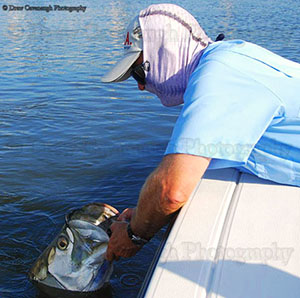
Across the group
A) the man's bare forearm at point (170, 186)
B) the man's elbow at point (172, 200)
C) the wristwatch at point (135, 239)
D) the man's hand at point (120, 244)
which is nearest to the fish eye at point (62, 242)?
the man's hand at point (120, 244)

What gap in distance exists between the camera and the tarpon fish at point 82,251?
2598mm

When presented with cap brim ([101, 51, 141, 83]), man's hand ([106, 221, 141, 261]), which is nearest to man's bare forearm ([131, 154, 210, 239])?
man's hand ([106, 221, 141, 261])

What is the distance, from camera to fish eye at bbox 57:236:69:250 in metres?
2.65

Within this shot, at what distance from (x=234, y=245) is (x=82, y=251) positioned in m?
Result: 1.07

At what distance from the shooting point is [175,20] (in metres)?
2.39

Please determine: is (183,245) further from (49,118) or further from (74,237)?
(49,118)

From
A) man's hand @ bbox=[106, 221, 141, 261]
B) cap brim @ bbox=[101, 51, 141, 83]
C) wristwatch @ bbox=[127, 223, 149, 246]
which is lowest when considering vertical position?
man's hand @ bbox=[106, 221, 141, 261]

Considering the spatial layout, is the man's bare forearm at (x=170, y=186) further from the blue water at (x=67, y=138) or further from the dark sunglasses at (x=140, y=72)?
the blue water at (x=67, y=138)

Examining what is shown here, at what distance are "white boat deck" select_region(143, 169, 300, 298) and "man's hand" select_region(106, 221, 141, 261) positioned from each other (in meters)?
0.39

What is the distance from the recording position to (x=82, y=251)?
103 inches

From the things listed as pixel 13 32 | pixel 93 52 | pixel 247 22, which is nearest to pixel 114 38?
pixel 93 52

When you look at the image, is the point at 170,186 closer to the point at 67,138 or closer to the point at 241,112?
the point at 241,112

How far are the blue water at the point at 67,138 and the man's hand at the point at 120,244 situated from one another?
0.93m

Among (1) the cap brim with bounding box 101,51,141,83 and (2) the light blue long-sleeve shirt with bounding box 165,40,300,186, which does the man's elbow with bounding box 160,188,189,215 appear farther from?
(1) the cap brim with bounding box 101,51,141,83
